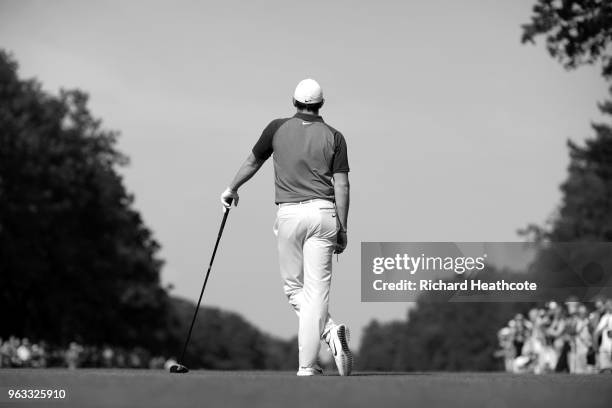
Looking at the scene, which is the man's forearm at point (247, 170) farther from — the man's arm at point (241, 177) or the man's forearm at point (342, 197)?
the man's forearm at point (342, 197)

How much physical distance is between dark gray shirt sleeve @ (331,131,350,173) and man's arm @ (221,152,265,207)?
2.55ft

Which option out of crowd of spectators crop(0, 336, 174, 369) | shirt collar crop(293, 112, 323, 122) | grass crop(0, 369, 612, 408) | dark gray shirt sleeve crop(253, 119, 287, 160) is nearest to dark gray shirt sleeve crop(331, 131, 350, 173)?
shirt collar crop(293, 112, 323, 122)

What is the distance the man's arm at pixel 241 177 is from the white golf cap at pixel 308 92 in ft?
2.40

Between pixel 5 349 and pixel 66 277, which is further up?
pixel 66 277

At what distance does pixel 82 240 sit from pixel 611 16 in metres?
40.9

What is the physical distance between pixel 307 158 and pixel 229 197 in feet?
3.63

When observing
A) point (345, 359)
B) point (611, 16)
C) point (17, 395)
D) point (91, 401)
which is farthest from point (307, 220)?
point (611, 16)

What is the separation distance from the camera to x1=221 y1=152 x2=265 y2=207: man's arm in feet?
38.1

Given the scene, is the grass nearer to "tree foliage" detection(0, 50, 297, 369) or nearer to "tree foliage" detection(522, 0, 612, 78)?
"tree foliage" detection(522, 0, 612, 78)

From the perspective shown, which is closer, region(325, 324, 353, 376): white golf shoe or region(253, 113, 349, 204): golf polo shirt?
region(325, 324, 353, 376): white golf shoe

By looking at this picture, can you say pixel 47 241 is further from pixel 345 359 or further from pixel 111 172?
pixel 345 359

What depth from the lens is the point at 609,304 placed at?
2455 centimetres

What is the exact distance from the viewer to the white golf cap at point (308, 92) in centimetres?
1121

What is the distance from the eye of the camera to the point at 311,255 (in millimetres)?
11062
